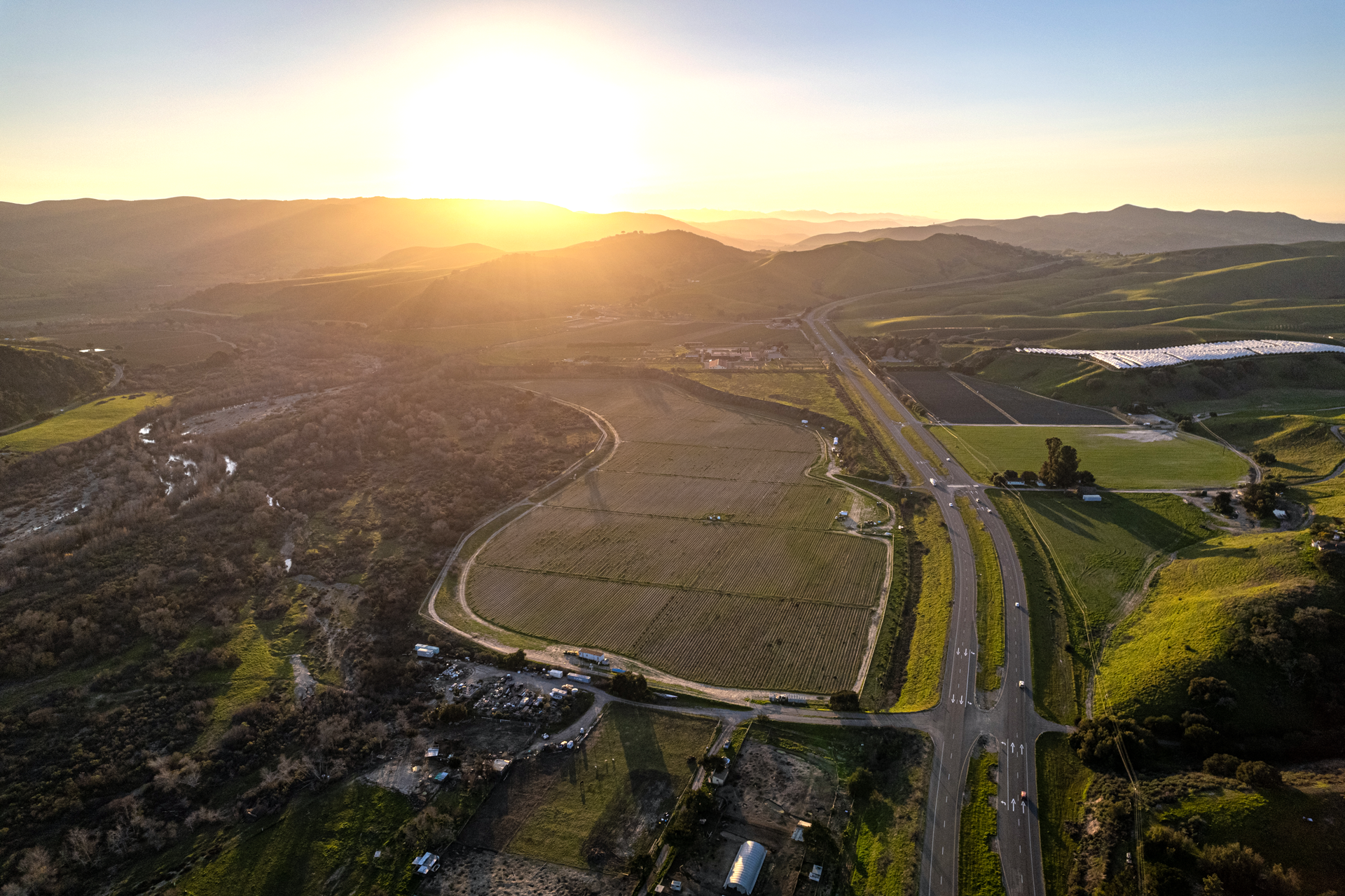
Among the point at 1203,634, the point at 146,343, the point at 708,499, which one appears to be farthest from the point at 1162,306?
the point at 146,343

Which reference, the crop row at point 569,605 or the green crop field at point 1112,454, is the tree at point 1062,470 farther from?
the crop row at point 569,605

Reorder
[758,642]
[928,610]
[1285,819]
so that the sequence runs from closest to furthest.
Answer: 1. [1285,819]
2. [758,642]
3. [928,610]

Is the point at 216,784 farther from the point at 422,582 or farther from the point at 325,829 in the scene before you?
the point at 422,582

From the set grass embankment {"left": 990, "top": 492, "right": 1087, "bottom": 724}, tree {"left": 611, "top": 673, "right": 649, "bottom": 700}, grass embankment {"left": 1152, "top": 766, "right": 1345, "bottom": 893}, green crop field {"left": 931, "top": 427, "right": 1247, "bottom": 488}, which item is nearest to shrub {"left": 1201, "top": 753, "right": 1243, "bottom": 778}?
grass embankment {"left": 1152, "top": 766, "right": 1345, "bottom": 893}

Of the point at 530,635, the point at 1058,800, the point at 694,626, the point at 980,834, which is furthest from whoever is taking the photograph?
the point at 694,626

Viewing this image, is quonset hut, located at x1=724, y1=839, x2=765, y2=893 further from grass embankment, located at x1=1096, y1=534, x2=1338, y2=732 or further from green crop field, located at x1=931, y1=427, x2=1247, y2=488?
green crop field, located at x1=931, y1=427, x2=1247, y2=488

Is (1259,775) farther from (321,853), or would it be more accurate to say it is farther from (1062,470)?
(321,853)

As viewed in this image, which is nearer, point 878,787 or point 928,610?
point 878,787
